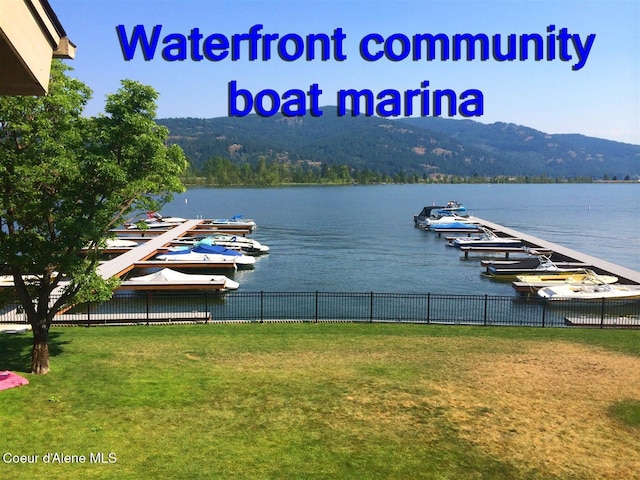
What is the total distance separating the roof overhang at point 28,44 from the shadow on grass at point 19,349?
14375 mm

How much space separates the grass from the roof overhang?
806cm

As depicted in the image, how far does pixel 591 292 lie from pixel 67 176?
37.0 m

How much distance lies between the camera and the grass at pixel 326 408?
1176 cm

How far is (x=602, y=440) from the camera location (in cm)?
1310

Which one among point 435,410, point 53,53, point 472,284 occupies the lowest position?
point 472,284

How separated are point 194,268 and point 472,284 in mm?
25487

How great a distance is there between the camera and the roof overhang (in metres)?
4.98

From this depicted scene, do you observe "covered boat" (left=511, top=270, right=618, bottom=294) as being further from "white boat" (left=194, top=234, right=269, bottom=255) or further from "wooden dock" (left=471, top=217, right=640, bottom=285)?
"white boat" (left=194, top=234, right=269, bottom=255)

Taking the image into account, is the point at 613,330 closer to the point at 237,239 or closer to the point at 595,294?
the point at 595,294

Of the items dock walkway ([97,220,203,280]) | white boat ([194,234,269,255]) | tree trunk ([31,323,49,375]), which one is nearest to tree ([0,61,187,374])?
tree trunk ([31,323,49,375])

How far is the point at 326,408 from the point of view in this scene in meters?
14.9

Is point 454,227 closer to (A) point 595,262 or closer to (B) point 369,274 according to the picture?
(A) point 595,262

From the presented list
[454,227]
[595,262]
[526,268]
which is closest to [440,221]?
[454,227]

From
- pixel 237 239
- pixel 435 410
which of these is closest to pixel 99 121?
pixel 435 410
